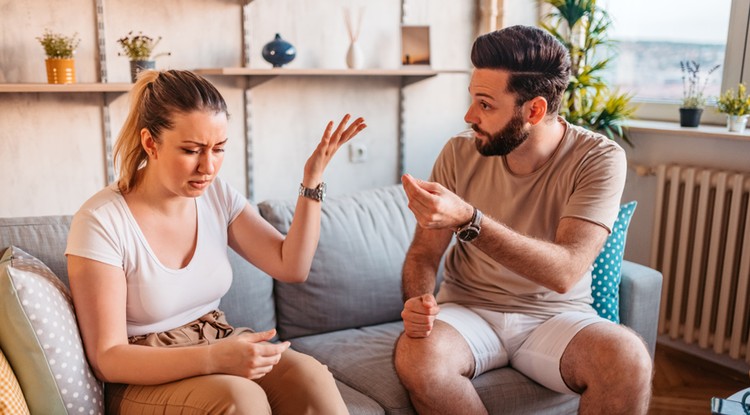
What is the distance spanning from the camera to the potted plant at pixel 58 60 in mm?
2457

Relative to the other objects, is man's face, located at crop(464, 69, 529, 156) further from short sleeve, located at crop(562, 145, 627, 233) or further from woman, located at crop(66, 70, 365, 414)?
woman, located at crop(66, 70, 365, 414)

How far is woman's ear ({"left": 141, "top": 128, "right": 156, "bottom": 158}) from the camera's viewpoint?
1.56 metres

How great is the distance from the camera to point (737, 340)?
2.83 meters

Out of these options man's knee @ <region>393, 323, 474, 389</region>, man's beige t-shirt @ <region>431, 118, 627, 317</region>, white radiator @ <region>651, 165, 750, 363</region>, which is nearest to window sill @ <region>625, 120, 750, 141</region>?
white radiator @ <region>651, 165, 750, 363</region>

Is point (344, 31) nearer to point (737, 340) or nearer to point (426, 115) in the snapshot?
point (426, 115)

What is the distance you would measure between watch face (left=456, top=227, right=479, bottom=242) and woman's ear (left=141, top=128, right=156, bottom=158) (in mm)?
688

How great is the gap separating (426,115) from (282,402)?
2288 millimetres

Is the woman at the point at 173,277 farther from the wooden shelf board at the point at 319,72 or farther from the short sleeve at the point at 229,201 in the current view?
the wooden shelf board at the point at 319,72

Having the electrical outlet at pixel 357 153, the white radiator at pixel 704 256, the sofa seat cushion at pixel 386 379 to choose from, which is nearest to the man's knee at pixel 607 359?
the sofa seat cushion at pixel 386 379

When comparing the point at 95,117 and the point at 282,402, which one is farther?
the point at 95,117

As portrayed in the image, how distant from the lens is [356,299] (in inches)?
91.4

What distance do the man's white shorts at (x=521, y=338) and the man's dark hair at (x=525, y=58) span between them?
561 mm

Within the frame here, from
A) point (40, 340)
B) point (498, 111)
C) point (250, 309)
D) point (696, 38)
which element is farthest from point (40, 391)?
point (696, 38)

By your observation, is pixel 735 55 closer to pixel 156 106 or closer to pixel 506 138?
pixel 506 138
